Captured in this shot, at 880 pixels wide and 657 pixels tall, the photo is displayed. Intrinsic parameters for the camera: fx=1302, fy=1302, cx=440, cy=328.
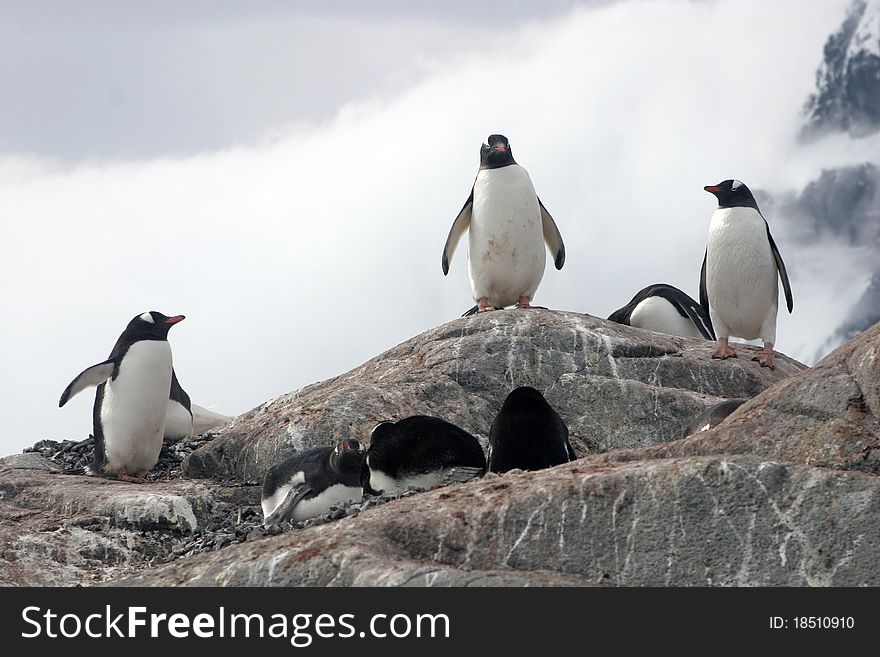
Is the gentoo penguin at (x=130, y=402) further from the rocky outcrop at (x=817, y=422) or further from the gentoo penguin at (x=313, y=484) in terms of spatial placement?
the rocky outcrop at (x=817, y=422)

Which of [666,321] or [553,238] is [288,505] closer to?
[553,238]

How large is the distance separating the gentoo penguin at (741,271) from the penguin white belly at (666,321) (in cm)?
253

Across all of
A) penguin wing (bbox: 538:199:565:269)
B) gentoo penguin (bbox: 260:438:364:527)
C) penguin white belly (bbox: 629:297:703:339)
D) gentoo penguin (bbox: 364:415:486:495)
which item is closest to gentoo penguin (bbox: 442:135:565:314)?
penguin wing (bbox: 538:199:565:269)

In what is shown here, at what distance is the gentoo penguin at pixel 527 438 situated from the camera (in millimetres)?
7871

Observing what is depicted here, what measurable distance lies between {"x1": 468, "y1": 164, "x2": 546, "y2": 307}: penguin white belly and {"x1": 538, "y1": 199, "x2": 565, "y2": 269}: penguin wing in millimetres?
707

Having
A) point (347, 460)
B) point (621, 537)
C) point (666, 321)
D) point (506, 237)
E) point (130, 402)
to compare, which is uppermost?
point (506, 237)

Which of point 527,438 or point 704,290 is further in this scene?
point 704,290

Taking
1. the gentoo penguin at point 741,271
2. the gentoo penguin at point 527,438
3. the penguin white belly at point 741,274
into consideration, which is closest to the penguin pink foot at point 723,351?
the gentoo penguin at point 741,271

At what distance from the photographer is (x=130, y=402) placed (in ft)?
39.0

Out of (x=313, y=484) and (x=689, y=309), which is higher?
(x=689, y=309)

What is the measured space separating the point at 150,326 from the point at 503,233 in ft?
12.0

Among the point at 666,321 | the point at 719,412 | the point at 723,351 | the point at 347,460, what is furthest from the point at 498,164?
the point at 347,460
